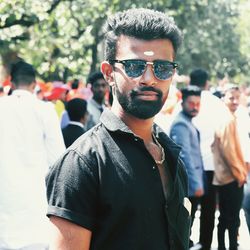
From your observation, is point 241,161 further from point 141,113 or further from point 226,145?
point 141,113

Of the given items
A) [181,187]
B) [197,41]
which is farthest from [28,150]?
[197,41]

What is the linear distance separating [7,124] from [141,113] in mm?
2857

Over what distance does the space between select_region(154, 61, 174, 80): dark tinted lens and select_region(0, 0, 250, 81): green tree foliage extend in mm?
457

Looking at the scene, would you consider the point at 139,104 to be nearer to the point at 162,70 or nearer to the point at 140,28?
the point at 162,70

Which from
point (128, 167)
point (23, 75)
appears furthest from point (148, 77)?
point (23, 75)

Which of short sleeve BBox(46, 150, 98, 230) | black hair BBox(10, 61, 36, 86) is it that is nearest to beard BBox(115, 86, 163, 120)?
short sleeve BBox(46, 150, 98, 230)

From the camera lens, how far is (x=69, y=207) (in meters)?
2.21

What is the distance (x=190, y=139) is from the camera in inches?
286

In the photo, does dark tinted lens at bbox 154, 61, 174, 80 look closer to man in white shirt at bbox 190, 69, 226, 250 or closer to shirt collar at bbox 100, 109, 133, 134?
shirt collar at bbox 100, 109, 133, 134

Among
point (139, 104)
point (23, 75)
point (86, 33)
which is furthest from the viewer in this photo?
point (86, 33)

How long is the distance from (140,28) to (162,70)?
17 cm

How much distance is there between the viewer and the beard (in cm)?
237

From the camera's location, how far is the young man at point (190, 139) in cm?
719

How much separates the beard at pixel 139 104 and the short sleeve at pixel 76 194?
0.87 feet
